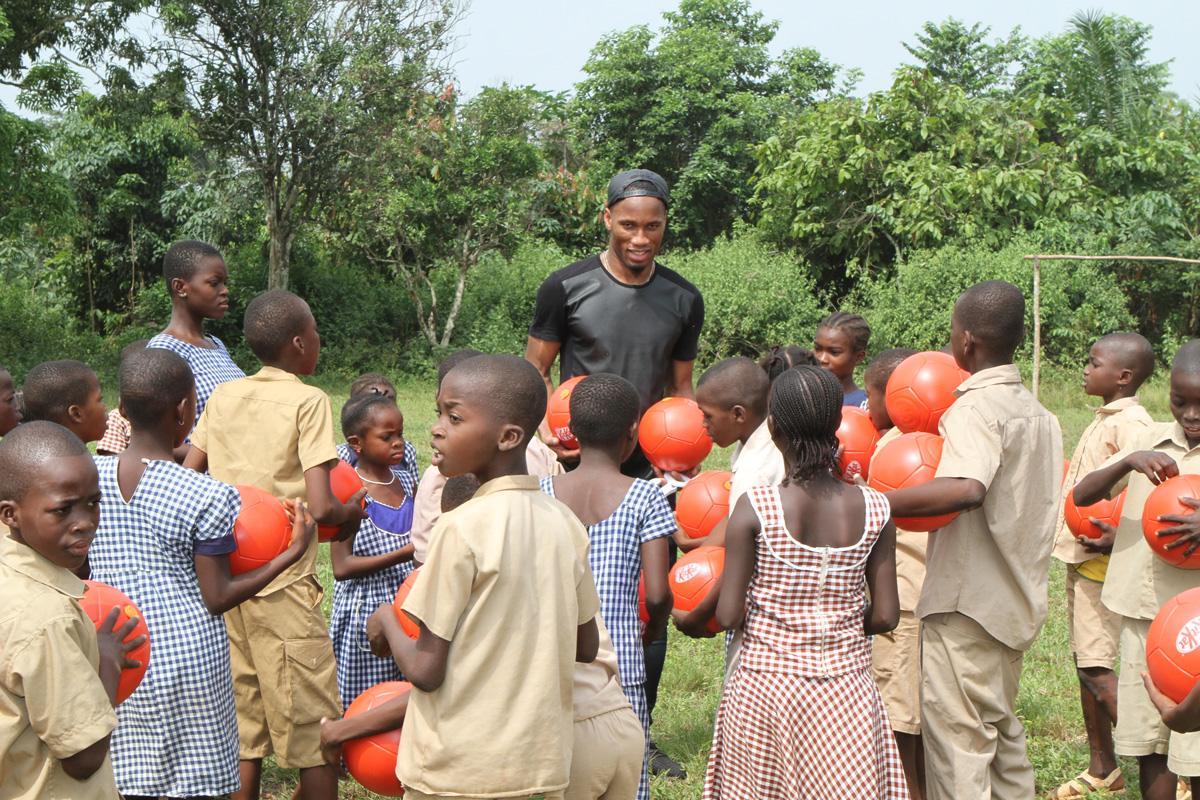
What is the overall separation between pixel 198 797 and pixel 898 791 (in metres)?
2.04

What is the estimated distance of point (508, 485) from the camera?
7.67 ft

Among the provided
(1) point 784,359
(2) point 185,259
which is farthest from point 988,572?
(2) point 185,259

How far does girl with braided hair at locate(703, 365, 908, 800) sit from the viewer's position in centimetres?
281

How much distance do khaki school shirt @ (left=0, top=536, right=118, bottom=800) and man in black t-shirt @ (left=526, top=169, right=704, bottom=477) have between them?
2060 mm

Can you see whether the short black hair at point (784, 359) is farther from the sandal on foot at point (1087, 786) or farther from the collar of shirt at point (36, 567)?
the collar of shirt at point (36, 567)

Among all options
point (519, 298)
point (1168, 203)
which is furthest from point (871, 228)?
point (519, 298)

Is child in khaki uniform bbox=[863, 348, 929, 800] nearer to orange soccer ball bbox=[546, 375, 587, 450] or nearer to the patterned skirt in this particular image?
the patterned skirt

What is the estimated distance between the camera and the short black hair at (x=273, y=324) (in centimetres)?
365

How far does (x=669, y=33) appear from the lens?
28484 millimetres

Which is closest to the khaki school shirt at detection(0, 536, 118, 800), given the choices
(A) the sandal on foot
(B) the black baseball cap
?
(B) the black baseball cap

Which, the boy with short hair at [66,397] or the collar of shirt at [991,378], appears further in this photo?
the boy with short hair at [66,397]

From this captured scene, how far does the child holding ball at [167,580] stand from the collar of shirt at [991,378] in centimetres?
223

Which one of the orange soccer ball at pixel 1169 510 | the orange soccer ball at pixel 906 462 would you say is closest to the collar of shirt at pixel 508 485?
the orange soccer ball at pixel 906 462

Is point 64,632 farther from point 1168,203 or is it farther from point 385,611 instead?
point 1168,203
